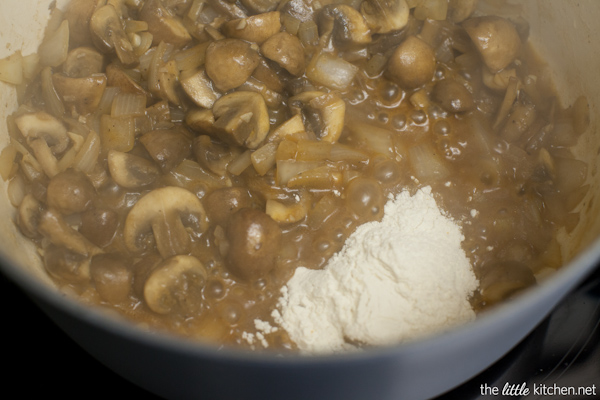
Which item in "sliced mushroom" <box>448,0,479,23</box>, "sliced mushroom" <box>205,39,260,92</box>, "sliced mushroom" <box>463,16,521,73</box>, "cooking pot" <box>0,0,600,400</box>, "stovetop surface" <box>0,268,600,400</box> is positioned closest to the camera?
"cooking pot" <box>0,0,600,400</box>

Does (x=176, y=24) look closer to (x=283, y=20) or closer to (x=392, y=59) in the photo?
(x=283, y=20)

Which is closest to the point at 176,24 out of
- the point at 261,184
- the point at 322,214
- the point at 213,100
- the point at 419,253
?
the point at 213,100

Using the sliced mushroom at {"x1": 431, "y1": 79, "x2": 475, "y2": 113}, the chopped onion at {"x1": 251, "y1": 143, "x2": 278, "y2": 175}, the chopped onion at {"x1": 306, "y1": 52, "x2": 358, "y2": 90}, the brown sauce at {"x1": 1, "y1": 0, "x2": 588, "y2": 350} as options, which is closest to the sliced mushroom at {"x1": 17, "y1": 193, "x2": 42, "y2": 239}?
the brown sauce at {"x1": 1, "y1": 0, "x2": 588, "y2": 350}

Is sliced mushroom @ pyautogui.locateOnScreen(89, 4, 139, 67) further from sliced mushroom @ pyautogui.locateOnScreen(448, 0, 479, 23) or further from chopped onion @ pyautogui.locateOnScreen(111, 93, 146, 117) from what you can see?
sliced mushroom @ pyautogui.locateOnScreen(448, 0, 479, 23)

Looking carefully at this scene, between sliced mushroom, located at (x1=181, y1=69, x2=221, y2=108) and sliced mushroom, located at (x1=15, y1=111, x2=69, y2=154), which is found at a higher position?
sliced mushroom, located at (x1=181, y1=69, x2=221, y2=108)

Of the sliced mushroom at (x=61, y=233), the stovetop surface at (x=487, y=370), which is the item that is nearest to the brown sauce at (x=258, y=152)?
the sliced mushroom at (x=61, y=233)

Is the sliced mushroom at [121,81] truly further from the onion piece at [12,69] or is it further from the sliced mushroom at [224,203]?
the sliced mushroom at [224,203]
